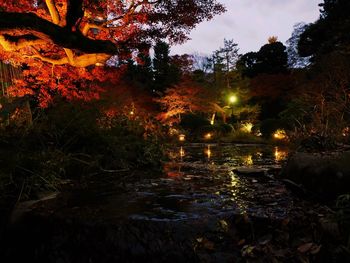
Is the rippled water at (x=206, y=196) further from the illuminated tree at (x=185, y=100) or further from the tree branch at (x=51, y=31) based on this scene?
the illuminated tree at (x=185, y=100)

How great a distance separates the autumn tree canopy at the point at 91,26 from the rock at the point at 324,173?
14.8 feet

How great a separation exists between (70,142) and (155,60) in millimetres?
28289

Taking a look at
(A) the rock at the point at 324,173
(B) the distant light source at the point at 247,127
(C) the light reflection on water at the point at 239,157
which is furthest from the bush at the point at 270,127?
(A) the rock at the point at 324,173

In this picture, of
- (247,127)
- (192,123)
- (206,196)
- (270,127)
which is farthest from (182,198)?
(192,123)

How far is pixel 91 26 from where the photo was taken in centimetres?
855

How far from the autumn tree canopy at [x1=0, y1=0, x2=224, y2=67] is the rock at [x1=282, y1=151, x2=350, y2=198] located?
4.53 m

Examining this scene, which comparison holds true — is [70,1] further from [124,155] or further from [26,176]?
[124,155]

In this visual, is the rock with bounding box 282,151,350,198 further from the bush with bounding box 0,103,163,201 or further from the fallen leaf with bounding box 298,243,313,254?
the bush with bounding box 0,103,163,201

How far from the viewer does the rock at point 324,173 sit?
16.3 ft

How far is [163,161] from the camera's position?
31.9 feet

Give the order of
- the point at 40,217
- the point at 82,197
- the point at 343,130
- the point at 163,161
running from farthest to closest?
the point at 343,130 → the point at 163,161 → the point at 82,197 → the point at 40,217

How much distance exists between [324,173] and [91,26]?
22.0 ft

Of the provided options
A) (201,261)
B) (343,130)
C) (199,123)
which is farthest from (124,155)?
(199,123)

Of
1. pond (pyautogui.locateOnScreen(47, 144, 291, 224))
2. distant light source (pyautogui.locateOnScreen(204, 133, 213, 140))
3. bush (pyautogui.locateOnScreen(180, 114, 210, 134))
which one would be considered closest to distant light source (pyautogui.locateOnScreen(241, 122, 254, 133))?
distant light source (pyautogui.locateOnScreen(204, 133, 213, 140))
